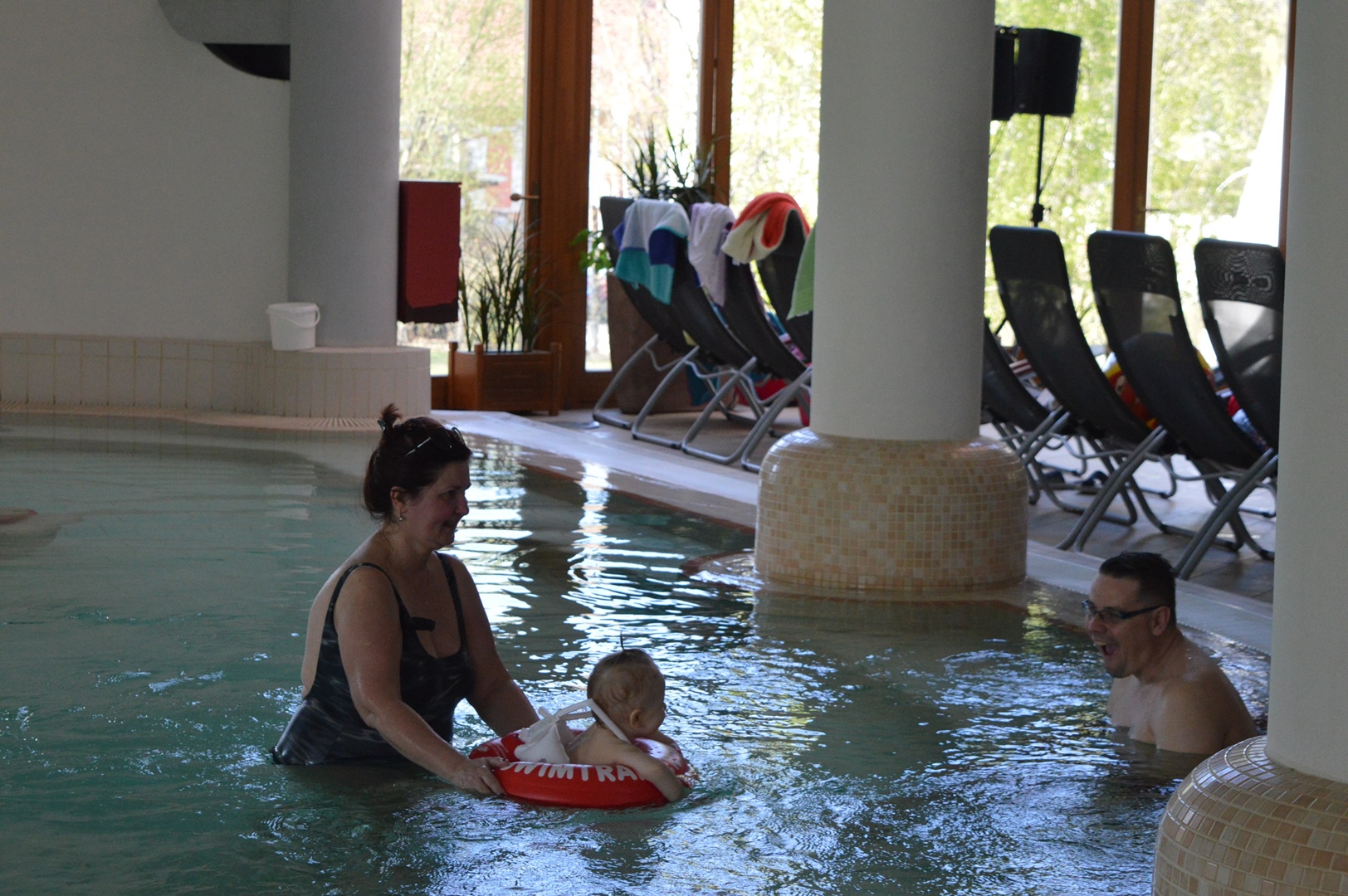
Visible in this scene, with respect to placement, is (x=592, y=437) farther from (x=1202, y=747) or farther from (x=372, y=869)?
(x=372, y=869)

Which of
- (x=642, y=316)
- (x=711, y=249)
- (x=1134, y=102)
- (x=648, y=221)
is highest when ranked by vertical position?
(x=1134, y=102)

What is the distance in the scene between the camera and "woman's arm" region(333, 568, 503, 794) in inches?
103

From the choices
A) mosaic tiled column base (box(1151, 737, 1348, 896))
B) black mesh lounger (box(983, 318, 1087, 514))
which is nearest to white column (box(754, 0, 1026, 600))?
black mesh lounger (box(983, 318, 1087, 514))

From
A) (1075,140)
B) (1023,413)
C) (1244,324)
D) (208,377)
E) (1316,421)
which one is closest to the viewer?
(1316,421)

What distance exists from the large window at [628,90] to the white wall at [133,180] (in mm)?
2415

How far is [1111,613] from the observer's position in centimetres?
307

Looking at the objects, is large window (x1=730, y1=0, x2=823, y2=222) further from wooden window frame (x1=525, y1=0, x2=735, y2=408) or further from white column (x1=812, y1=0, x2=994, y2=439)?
white column (x1=812, y1=0, x2=994, y2=439)

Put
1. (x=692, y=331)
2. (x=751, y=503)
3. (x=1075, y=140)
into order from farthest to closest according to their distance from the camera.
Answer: (x=1075, y=140), (x=692, y=331), (x=751, y=503)

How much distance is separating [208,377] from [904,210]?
509cm

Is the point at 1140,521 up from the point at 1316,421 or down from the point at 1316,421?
down

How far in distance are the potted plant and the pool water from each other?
387 centimetres

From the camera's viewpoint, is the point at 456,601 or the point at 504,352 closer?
the point at 456,601

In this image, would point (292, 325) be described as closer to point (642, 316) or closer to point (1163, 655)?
point (642, 316)

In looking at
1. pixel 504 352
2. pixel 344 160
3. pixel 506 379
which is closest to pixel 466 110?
pixel 504 352
